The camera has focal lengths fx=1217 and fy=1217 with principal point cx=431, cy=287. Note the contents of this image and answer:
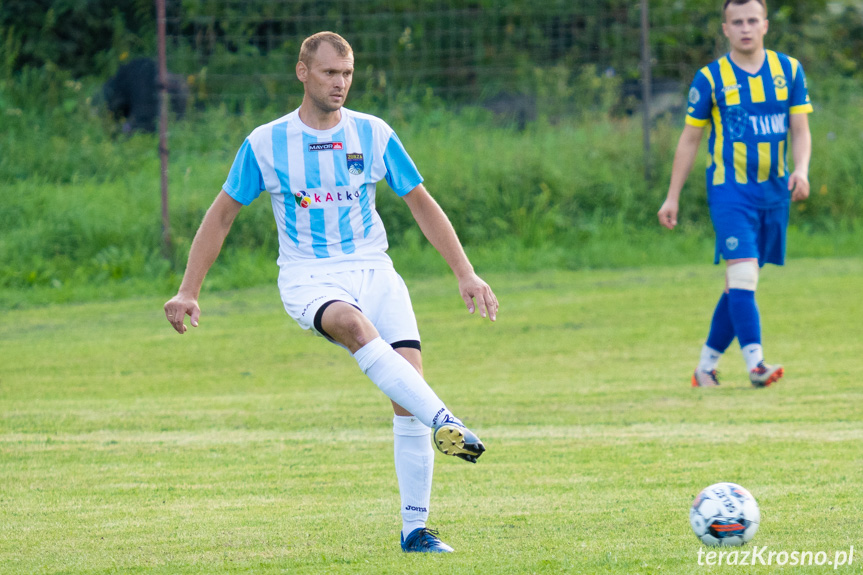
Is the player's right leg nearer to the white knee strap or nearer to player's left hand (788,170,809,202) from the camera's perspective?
the white knee strap

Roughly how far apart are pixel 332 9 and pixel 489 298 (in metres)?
12.7

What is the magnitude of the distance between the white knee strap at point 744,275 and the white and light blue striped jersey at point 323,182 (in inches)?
139

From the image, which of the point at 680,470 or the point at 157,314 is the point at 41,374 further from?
the point at 680,470

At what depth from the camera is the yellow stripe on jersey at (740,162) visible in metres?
7.65

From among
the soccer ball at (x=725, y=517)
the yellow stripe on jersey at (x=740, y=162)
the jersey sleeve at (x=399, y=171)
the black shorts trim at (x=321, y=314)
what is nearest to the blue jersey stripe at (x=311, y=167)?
the jersey sleeve at (x=399, y=171)

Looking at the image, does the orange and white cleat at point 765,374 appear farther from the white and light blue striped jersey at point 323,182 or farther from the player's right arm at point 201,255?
the player's right arm at point 201,255

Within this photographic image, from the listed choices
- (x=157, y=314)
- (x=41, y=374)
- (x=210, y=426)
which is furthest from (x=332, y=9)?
(x=210, y=426)

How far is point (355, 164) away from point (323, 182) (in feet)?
0.47

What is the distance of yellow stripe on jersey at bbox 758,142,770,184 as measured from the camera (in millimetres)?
7645

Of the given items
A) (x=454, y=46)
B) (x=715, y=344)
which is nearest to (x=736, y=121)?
(x=715, y=344)

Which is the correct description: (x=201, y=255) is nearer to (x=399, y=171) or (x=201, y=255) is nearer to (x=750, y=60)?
(x=399, y=171)

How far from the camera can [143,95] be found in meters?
18.0

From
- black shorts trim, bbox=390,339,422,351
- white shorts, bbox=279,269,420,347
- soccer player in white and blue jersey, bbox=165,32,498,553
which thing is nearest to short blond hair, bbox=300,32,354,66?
soccer player in white and blue jersey, bbox=165,32,498,553

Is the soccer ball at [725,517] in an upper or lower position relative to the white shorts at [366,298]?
lower
